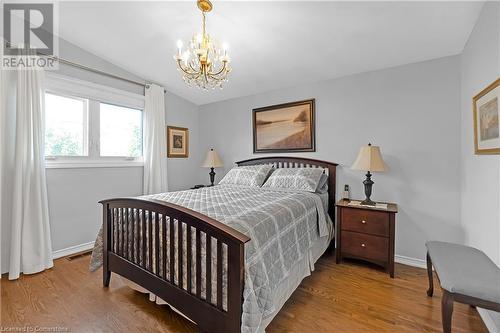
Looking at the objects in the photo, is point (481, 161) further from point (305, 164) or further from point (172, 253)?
point (172, 253)

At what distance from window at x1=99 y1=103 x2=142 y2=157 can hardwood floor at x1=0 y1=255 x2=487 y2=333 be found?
1713 millimetres

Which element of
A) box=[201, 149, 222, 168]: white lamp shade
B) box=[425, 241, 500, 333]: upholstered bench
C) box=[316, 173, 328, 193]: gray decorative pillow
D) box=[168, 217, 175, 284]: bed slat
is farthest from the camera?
box=[201, 149, 222, 168]: white lamp shade

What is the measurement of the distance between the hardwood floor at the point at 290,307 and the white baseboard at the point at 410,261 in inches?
8.3

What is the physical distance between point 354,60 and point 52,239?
4.13m

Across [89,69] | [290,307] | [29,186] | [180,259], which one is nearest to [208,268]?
[180,259]

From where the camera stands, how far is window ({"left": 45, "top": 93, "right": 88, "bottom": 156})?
272 cm

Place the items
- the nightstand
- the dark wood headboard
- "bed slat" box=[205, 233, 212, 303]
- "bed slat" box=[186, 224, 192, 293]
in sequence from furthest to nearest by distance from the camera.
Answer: the dark wood headboard, the nightstand, "bed slat" box=[186, 224, 192, 293], "bed slat" box=[205, 233, 212, 303]

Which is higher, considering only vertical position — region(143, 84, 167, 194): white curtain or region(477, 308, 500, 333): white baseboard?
region(143, 84, 167, 194): white curtain

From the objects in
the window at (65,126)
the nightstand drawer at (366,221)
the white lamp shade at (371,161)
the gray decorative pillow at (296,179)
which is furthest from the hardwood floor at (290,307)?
the window at (65,126)

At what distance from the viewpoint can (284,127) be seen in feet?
11.2

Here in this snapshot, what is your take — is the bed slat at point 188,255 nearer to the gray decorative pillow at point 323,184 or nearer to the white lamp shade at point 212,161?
the gray decorative pillow at point 323,184

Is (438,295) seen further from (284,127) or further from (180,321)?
(284,127)

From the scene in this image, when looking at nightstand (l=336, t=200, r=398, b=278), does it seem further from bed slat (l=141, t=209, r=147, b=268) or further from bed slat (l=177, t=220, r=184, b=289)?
bed slat (l=141, t=209, r=147, b=268)

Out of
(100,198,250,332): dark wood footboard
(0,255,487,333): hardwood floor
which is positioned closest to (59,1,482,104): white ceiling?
(100,198,250,332): dark wood footboard
